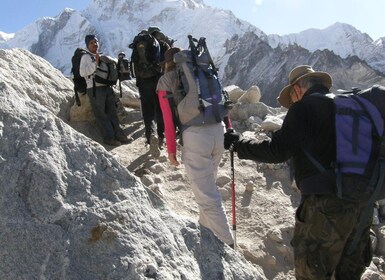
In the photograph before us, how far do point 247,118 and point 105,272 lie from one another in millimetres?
7872

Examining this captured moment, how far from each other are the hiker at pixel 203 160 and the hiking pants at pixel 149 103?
2.82 m

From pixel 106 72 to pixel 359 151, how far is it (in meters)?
5.66

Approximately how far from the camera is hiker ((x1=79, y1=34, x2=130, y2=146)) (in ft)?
23.0

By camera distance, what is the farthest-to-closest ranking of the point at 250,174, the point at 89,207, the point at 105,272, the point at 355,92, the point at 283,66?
the point at 283,66
the point at 250,174
the point at 355,92
the point at 89,207
the point at 105,272

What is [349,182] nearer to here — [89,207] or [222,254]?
[222,254]

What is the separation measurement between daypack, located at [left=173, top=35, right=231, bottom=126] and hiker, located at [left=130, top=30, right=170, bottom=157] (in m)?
2.65

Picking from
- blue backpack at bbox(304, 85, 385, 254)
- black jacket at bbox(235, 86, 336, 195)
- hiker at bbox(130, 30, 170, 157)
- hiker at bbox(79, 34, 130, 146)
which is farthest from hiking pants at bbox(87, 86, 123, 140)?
blue backpack at bbox(304, 85, 385, 254)

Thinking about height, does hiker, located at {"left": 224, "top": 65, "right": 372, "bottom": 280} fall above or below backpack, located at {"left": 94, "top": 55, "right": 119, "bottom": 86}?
below

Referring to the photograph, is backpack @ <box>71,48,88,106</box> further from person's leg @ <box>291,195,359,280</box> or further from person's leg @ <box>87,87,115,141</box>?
person's leg @ <box>291,195,359,280</box>

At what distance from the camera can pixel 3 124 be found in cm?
242

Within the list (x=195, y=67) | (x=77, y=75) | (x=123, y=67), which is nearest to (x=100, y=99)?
(x=77, y=75)

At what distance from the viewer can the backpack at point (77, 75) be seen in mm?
7254

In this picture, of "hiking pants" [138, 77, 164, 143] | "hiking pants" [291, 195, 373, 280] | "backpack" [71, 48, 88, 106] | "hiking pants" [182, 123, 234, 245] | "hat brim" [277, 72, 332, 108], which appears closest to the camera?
"hiking pants" [291, 195, 373, 280]

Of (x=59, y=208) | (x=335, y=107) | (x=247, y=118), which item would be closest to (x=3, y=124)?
(x=59, y=208)
